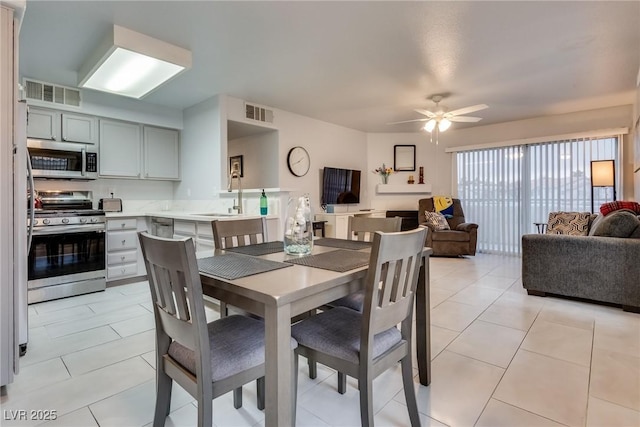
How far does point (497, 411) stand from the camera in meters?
1.58

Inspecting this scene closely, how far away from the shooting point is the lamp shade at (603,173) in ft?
15.1

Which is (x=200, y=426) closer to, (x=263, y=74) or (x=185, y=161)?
(x=263, y=74)

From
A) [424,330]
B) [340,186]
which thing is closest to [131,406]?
[424,330]

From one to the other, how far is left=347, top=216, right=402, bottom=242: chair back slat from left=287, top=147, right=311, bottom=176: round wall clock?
3.03 metres

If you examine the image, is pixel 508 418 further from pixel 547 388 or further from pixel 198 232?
pixel 198 232

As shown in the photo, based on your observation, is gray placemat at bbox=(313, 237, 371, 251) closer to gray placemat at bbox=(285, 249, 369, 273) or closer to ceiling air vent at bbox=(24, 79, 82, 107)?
gray placemat at bbox=(285, 249, 369, 273)

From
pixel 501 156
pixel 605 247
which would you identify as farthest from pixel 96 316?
pixel 501 156

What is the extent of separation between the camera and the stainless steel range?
323cm

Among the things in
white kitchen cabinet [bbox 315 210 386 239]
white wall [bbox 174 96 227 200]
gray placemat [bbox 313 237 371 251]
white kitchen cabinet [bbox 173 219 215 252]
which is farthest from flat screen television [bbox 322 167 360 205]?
gray placemat [bbox 313 237 371 251]

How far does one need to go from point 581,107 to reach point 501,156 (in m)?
1.34

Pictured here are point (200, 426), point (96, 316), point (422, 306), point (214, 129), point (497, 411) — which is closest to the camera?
point (200, 426)

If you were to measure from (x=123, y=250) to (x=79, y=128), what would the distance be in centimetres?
163

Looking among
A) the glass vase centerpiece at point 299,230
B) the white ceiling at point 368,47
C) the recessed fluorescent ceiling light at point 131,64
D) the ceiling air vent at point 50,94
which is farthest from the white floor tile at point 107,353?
the ceiling air vent at point 50,94

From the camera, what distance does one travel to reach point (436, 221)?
5.70 meters
